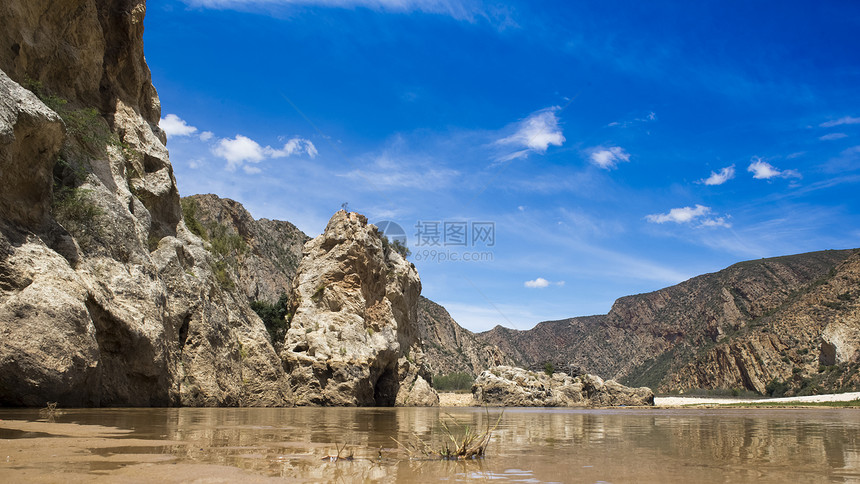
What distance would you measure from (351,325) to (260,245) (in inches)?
2048

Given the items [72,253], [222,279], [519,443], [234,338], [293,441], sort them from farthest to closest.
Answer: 1. [222,279]
2. [234,338]
3. [72,253]
4. [519,443]
5. [293,441]

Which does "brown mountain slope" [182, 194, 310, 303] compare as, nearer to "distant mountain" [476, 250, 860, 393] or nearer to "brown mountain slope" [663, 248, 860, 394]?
"distant mountain" [476, 250, 860, 393]

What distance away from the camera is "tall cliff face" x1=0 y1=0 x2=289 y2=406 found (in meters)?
10.2

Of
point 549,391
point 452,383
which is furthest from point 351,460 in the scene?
point 452,383

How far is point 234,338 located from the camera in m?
22.4

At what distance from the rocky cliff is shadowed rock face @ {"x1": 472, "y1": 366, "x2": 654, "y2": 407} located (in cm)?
4615

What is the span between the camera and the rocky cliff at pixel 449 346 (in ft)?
343

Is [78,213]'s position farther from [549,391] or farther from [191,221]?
[549,391]

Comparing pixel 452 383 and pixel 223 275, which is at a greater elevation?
pixel 223 275

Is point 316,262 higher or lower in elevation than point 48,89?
lower

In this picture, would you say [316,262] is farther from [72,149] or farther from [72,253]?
[72,253]

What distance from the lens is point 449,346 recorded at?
115 meters

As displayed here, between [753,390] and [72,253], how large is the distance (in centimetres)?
9231

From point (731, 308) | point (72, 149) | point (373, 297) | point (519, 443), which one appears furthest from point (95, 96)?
point (731, 308)
